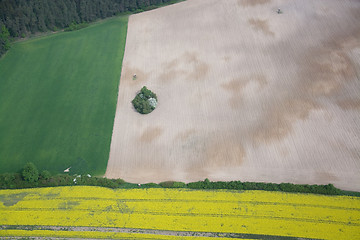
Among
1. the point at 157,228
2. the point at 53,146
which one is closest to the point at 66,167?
the point at 53,146

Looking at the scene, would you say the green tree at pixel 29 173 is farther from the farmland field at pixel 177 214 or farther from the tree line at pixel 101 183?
the farmland field at pixel 177 214

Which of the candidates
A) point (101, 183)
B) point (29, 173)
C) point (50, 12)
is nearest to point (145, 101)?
point (101, 183)

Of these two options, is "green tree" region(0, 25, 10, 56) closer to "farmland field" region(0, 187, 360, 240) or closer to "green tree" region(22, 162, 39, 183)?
"green tree" region(22, 162, 39, 183)

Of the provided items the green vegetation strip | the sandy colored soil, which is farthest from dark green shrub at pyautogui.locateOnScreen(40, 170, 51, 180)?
the sandy colored soil

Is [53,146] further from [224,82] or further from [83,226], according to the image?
[224,82]

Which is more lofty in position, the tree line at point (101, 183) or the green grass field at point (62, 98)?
the green grass field at point (62, 98)

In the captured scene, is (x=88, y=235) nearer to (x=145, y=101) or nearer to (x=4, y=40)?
(x=145, y=101)

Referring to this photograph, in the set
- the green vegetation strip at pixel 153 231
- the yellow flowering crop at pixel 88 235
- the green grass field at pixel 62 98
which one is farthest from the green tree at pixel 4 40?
the yellow flowering crop at pixel 88 235
